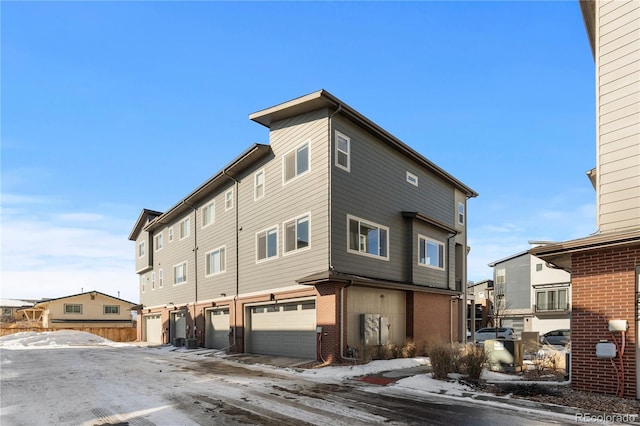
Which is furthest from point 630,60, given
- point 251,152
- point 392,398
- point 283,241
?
point 251,152

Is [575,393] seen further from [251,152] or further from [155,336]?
[155,336]

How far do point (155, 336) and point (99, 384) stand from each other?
2702cm

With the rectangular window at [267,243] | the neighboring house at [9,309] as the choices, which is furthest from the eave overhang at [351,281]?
the neighboring house at [9,309]

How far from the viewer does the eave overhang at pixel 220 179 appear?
73.2ft

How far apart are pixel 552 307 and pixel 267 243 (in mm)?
34814

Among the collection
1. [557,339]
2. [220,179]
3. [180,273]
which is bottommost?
[557,339]

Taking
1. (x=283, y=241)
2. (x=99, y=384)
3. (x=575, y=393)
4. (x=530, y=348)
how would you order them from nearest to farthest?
(x=575, y=393), (x=99, y=384), (x=530, y=348), (x=283, y=241)

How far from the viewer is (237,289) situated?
79.5ft

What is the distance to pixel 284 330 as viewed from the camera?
67.3ft

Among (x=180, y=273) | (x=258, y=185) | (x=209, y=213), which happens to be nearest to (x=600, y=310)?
(x=258, y=185)

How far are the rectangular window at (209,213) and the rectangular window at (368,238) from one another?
11675mm

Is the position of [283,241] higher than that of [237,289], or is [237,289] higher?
[283,241]

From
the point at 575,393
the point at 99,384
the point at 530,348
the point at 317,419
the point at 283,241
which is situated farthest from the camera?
the point at 283,241

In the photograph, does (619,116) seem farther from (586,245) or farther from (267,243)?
(267,243)
